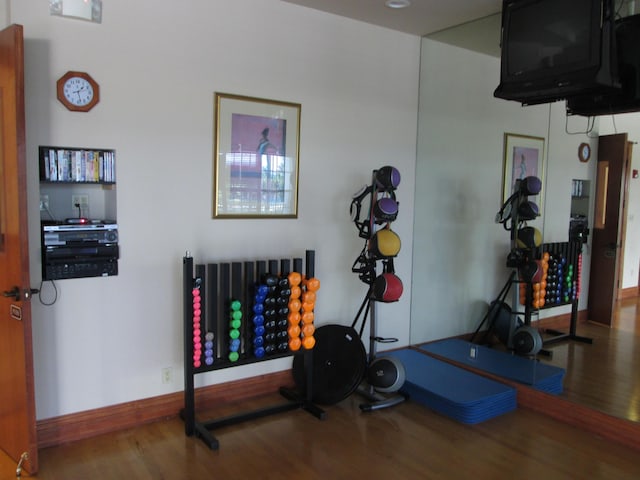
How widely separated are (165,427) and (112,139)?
1.82m

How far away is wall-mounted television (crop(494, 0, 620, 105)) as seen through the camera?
271 cm

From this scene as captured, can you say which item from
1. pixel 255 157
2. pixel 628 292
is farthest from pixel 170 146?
pixel 628 292

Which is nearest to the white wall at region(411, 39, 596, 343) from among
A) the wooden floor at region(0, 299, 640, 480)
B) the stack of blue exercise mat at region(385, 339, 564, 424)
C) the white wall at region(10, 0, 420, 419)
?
the stack of blue exercise mat at region(385, 339, 564, 424)

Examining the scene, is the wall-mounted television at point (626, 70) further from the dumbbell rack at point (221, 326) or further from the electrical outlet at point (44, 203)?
the electrical outlet at point (44, 203)

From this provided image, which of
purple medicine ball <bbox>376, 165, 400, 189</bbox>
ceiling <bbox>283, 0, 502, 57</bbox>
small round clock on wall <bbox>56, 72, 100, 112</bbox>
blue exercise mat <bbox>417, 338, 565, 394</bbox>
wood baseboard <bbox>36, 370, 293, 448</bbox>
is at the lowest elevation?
wood baseboard <bbox>36, 370, 293, 448</bbox>

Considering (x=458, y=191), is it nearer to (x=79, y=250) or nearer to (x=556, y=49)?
(x=556, y=49)

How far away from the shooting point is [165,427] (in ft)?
10.7

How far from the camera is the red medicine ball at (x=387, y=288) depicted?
3518 millimetres

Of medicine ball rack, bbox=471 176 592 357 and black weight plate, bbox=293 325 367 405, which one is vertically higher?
medicine ball rack, bbox=471 176 592 357

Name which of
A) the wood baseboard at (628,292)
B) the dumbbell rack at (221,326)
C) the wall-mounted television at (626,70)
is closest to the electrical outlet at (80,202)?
the dumbbell rack at (221,326)

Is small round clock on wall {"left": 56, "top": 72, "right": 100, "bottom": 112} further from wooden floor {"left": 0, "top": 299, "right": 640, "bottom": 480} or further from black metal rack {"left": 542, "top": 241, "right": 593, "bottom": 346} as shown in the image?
black metal rack {"left": 542, "top": 241, "right": 593, "bottom": 346}

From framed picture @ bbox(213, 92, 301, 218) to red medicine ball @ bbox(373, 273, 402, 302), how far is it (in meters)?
0.82

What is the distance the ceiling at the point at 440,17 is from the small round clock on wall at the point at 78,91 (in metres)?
1.52

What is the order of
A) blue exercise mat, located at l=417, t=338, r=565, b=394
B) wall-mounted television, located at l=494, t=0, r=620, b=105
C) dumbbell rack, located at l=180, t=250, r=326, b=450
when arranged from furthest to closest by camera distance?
1. blue exercise mat, located at l=417, t=338, r=565, b=394
2. dumbbell rack, located at l=180, t=250, r=326, b=450
3. wall-mounted television, located at l=494, t=0, r=620, b=105
